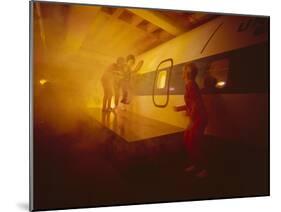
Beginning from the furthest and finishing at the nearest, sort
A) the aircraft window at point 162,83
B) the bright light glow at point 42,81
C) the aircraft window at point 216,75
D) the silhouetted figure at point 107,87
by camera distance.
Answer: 1. the aircraft window at point 216,75
2. the aircraft window at point 162,83
3. the silhouetted figure at point 107,87
4. the bright light glow at point 42,81

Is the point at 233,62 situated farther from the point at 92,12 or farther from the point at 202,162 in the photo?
the point at 92,12

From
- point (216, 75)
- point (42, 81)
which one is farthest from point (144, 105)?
point (42, 81)

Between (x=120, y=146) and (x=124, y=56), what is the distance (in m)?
0.75

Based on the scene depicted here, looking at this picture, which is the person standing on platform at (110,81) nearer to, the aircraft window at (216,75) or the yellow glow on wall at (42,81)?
the yellow glow on wall at (42,81)

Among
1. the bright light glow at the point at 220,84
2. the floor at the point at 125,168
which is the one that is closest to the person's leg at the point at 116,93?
the floor at the point at 125,168

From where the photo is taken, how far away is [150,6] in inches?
162

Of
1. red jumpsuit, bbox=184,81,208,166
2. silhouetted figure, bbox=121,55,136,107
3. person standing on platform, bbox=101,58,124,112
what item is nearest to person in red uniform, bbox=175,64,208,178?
red jumpsuit, bbox=184,81,208,166

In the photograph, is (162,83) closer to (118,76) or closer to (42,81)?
(118,76)

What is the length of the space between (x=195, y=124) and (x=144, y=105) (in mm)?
497

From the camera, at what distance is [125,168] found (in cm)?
399

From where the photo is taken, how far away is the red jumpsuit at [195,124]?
163 inches

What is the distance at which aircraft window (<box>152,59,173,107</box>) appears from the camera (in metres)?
4.08

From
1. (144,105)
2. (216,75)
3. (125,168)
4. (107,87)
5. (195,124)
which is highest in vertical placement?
(216,75)

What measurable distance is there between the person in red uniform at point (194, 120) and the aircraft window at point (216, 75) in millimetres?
111
